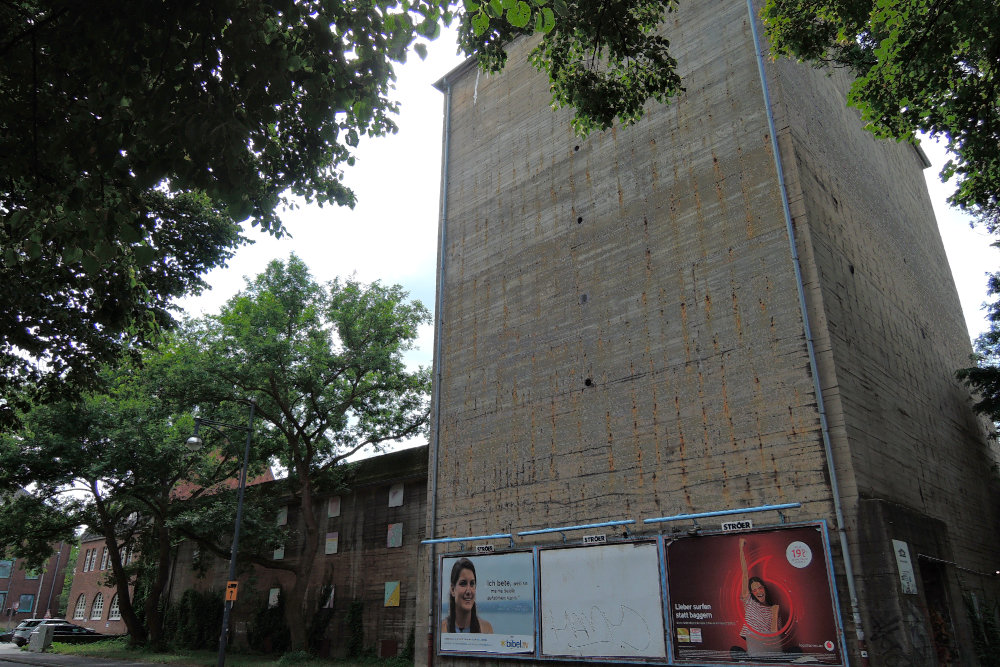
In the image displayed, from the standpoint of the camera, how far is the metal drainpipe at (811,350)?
10711 millimetres

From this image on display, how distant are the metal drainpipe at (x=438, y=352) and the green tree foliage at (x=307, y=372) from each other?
613 cm

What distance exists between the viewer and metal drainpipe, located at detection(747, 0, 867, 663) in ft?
35.1

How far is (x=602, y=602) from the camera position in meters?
13.6

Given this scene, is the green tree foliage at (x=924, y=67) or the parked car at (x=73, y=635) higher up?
the green tree foliage at (x=924, y=67)

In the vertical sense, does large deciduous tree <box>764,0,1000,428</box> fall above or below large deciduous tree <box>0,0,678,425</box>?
above

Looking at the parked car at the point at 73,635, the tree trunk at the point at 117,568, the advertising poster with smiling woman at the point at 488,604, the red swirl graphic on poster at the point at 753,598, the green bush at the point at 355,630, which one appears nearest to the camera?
the red swirl graphic on poster at the point at 753,598

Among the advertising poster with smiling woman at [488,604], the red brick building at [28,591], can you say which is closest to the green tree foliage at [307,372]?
the advertising poster with smiling woman at [488,604]

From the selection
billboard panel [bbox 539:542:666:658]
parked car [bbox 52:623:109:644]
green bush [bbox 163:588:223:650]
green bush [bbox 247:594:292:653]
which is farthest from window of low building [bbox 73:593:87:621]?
billboard panel [bbox 539:542:666:658]

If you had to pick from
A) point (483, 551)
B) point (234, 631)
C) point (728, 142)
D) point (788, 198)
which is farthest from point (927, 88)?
point (234, 631)

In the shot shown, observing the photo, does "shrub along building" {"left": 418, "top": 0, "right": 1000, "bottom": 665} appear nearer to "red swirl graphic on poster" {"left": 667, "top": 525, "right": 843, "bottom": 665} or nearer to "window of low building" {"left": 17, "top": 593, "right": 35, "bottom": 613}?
"red swirl graphic on poster" {"left": 667, "top": 525, "right": 843, "bottom": 665}

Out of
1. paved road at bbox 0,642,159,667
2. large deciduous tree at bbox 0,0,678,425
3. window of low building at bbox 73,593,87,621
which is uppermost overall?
large deciduous tree at bbox 0,0,678,425

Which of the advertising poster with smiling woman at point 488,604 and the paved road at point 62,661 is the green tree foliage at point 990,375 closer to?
the advertising poster with smiling woman at point 488,604

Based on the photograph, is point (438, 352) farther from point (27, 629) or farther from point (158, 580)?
point (27, 629)

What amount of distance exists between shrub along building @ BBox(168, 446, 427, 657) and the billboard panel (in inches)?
375
